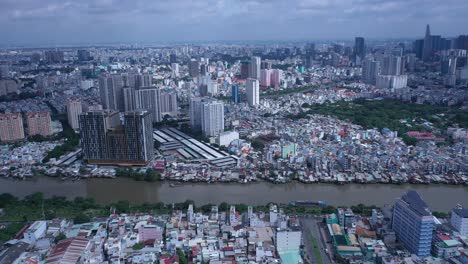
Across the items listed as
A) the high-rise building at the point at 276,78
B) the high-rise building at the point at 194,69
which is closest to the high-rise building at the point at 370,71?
the high-rise building at the point at 276,78

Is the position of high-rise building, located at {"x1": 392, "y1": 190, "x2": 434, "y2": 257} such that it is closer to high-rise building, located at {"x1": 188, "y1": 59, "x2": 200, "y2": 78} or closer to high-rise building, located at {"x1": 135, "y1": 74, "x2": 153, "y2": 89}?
high-rise building, located at {"x1": 135, "y1": 74, "x2": 153, "y2": 89}

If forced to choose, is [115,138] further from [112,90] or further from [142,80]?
[142,80]

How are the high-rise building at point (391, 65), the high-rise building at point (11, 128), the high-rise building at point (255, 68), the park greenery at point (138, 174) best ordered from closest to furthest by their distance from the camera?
the park greenery at point (138, 174)
the high-rise building at point (11, 128)
the high-rise building at point (391, 65)
the high-rise building at point (255, 68)

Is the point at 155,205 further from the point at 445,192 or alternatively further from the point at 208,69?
the point at 208,69

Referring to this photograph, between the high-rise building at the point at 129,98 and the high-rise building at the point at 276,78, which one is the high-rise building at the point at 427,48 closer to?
the high-rise building at the point at 276,78

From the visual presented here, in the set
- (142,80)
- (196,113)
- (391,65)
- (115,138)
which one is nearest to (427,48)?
(391,65)

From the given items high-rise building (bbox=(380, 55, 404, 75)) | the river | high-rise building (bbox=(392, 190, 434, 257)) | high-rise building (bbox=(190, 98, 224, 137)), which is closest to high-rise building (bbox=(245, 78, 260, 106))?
high-rise building (bbox=(190, 98, 224, 137))
